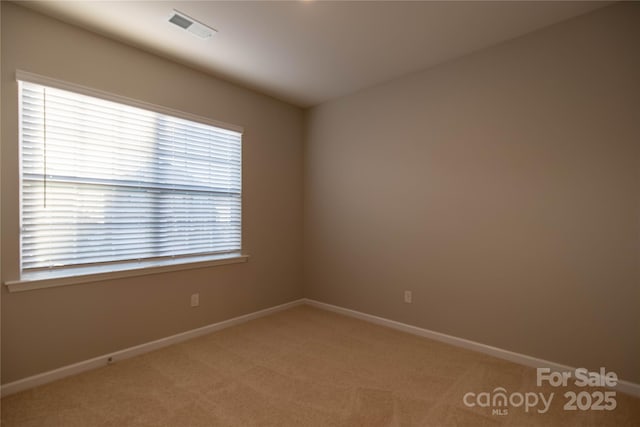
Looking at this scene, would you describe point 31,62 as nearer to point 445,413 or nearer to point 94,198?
point 94,198

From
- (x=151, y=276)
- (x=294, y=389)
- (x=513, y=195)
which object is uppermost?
(x=513, y=195)

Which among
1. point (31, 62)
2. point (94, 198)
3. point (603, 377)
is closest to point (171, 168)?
point (94, 198)

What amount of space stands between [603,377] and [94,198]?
161 inches

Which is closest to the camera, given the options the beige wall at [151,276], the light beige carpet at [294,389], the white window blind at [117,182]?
the light beige carpet at [294,389]

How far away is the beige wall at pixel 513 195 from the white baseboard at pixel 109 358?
1.49 metres

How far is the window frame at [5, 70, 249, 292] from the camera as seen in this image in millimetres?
2211

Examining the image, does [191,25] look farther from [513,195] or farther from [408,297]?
[408,297]

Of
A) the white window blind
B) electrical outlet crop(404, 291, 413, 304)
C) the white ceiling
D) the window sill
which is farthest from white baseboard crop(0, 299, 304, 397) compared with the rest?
the white ceiling

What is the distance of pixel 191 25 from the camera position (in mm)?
2404

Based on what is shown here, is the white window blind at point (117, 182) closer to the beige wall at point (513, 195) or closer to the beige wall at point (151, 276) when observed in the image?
the beige wall at point (151, 276)

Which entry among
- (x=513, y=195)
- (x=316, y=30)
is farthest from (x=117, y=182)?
(x=513, y=195)

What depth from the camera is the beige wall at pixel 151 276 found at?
217cm

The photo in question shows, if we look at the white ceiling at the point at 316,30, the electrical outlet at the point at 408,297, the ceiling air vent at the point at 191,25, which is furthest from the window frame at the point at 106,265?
the electrical outlet at the point at 408,297

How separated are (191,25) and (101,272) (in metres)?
2.07
